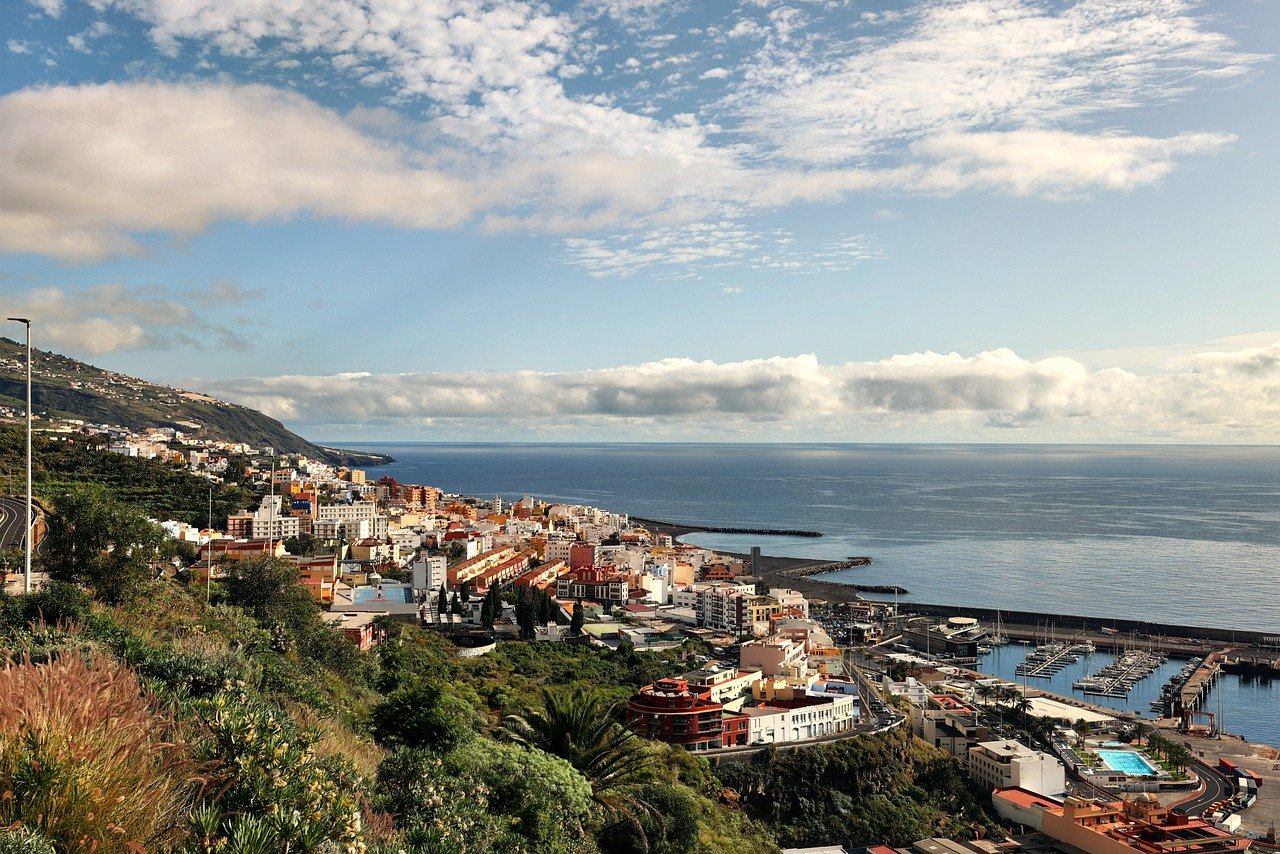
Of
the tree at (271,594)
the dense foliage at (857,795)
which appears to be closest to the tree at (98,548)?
the tree at (271,594)

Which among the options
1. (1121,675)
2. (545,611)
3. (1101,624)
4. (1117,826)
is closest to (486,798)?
(1117,826)

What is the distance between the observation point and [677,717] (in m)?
19.0

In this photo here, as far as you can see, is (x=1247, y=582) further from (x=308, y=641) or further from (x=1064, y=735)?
(x=308, y=641)

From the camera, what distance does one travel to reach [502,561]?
4100 centimetres

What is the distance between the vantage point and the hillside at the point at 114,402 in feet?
238

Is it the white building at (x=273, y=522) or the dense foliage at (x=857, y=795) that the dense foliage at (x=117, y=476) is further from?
the dense foliage at (x=857, y=795)

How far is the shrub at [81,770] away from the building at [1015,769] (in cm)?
2221

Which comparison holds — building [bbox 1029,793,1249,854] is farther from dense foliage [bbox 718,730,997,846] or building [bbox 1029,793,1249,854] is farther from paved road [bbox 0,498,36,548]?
paved road [bbox 0,498,36,548]

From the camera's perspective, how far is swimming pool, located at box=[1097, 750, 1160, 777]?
23.2 metres

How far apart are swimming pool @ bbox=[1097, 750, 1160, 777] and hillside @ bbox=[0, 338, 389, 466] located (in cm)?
6488

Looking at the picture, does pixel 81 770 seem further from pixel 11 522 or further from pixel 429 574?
pixel 429 574

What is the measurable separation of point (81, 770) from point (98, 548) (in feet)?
29.3

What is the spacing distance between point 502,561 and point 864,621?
1727 centimetres

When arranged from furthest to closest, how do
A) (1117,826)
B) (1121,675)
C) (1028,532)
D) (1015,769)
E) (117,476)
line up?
(1028,532) < (117,476) < (1121,675) < (1015,769) < (1117,826)
